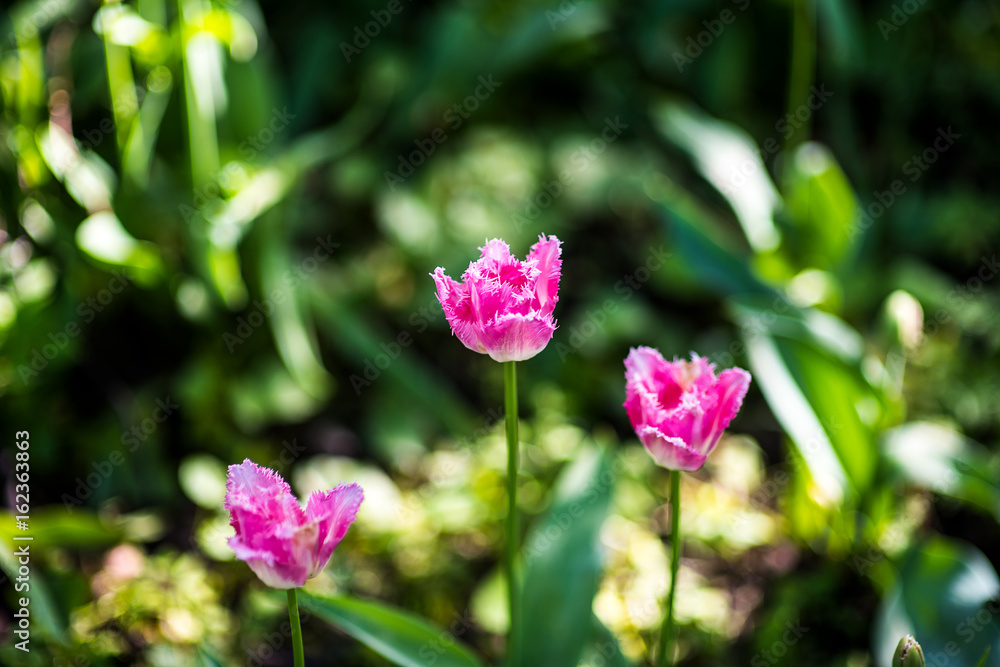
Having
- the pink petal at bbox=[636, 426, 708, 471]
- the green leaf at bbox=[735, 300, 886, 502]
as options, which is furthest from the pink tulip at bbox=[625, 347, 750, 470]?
the green leaf at bbox=[735, 300, 886, 502]

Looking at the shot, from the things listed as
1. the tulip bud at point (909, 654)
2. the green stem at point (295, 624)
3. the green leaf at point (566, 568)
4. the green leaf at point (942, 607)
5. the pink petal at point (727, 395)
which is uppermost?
the pink petal at point (727, 395)

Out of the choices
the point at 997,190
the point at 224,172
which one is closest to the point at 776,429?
the point at 997,190

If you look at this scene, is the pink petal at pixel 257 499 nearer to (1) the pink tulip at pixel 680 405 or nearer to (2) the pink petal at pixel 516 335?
(2) the pink petal at pixel 516 335

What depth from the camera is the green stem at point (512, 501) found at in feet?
2.86

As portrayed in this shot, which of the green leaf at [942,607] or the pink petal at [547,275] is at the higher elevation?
the pink petal at [547,275]

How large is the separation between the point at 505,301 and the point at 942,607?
38.6 inches

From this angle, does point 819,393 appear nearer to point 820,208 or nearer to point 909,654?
point 820,208

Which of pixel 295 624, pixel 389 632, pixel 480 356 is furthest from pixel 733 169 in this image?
pixel 295 624

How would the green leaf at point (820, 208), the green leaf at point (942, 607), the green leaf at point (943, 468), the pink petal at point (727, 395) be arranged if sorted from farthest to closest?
the green leaf at point (820, 208) → the green leaf at point (943, 468) → the green leaf at point (942, 607) → the pink petal at point (727, 395)

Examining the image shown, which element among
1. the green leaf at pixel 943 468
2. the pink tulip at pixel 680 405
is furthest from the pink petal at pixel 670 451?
the green leaf at pixel 943 468

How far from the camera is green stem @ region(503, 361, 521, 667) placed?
87cm

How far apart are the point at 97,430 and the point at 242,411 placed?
0.29m

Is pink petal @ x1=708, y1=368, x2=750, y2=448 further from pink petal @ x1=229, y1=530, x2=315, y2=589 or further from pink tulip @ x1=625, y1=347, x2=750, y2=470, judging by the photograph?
pink petal @ x1=229, y1=530, x2=315, y2=589

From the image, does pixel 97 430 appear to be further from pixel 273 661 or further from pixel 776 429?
pixel 776 429
